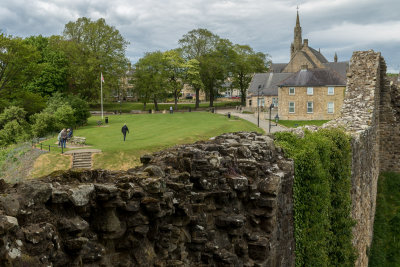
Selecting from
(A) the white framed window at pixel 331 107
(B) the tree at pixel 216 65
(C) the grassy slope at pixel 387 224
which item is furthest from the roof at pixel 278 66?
(C) the grassy slope at pixel 387 224

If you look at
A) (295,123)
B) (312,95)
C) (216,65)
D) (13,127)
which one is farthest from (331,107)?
(13,127)

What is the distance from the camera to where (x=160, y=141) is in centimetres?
3588

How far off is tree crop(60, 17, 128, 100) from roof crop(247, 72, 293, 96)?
27341mm

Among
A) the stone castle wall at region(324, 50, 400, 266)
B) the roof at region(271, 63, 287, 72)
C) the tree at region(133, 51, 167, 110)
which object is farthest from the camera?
Answer: the roof at region(271, 63, 287, 72)

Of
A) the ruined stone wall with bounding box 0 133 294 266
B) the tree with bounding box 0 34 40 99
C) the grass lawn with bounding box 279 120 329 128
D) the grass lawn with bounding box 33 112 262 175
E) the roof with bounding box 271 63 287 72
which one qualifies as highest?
the roof with bounding box 271 63 287 72

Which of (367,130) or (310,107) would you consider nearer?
(367,130)

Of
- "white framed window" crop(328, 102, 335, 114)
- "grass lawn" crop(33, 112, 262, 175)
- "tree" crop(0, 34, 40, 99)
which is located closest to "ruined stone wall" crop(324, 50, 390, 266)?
"grass lawn" crop(33, 112, 262, 175)

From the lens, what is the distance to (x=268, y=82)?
253ft

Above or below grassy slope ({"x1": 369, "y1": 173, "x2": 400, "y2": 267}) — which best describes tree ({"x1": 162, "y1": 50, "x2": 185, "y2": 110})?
above

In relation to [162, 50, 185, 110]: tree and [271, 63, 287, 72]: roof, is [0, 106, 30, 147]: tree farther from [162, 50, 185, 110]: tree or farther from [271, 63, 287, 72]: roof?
[271, 63, 287, 72]: roof

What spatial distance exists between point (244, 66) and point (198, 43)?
1281 cm

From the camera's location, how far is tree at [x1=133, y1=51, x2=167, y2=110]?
76.2 m

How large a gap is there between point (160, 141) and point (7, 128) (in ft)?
62.5

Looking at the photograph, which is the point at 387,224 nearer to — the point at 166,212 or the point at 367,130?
the point at 367,130
